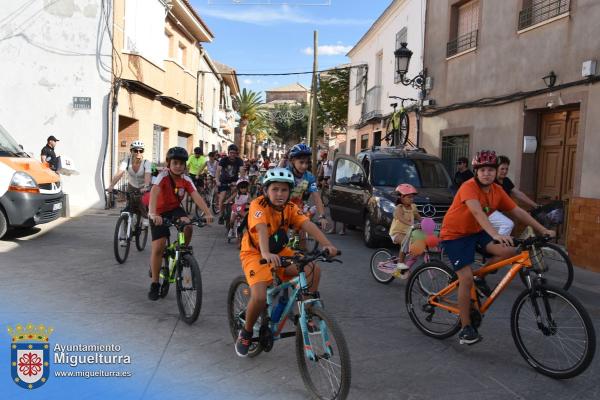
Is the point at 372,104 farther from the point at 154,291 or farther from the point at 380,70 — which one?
the point at 154,291

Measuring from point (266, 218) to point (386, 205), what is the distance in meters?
5.77

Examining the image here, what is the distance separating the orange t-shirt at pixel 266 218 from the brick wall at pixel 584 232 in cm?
610

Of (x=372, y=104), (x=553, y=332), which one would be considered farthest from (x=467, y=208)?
(x=372, y=104)

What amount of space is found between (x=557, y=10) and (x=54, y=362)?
996cm

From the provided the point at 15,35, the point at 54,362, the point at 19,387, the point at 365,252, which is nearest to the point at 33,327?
the point at 54,362

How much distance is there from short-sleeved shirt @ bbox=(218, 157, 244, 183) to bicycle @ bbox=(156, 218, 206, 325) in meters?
5.77

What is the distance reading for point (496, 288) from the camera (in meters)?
4.33

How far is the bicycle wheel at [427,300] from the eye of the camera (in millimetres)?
4688

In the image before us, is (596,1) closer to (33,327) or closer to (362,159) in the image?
(362,159)

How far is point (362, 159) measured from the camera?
1084cm

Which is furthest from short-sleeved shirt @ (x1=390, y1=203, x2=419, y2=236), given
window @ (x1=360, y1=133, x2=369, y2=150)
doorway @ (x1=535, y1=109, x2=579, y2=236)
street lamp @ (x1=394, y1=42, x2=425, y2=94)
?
window @ (x1=360, y1=133, x2=369, y2=150)

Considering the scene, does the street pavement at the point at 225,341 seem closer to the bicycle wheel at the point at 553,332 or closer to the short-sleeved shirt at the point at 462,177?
the bicycle wheel at the point at 553,332

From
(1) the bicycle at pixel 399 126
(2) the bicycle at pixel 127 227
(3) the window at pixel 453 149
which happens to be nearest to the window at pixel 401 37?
(1) the bicycle at pixel 399 126

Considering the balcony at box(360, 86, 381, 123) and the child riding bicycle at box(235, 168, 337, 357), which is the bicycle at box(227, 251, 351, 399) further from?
the balcony at box(360, 86, 381, 123)
